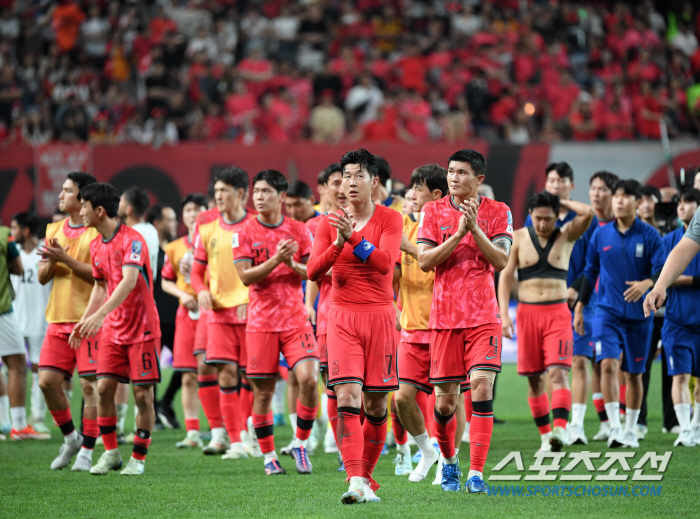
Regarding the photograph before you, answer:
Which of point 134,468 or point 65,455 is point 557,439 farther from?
point 65,455

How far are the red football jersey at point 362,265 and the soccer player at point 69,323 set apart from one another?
8.72 feet

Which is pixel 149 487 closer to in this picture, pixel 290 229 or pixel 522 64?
pixel 290 229

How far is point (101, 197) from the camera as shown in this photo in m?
7.56

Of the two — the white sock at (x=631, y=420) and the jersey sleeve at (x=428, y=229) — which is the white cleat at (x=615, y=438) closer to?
the white sock at (x=631, y=420)

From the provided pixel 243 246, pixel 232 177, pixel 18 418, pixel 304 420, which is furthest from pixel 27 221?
pixel 304 420

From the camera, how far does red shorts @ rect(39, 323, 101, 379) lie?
7789 mm

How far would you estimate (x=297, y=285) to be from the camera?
25.5 ft

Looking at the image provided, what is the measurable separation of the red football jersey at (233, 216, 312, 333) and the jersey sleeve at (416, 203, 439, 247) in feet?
5.20

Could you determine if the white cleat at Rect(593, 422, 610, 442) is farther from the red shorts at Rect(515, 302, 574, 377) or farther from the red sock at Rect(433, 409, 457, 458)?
the red sock at Rect(433, 409, 457, 458)

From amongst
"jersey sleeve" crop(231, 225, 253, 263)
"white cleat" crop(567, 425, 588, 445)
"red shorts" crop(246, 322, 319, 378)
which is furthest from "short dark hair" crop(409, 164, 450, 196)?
"white cleat" crop(567, 425, 588, 445)

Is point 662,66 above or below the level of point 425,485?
above

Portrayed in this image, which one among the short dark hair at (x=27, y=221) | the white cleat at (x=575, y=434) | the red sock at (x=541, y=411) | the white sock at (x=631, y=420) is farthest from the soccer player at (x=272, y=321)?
the short dark hair at (x=27, y=221)

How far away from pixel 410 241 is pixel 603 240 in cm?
258

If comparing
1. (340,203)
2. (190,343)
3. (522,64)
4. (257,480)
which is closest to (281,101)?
(522,64)
